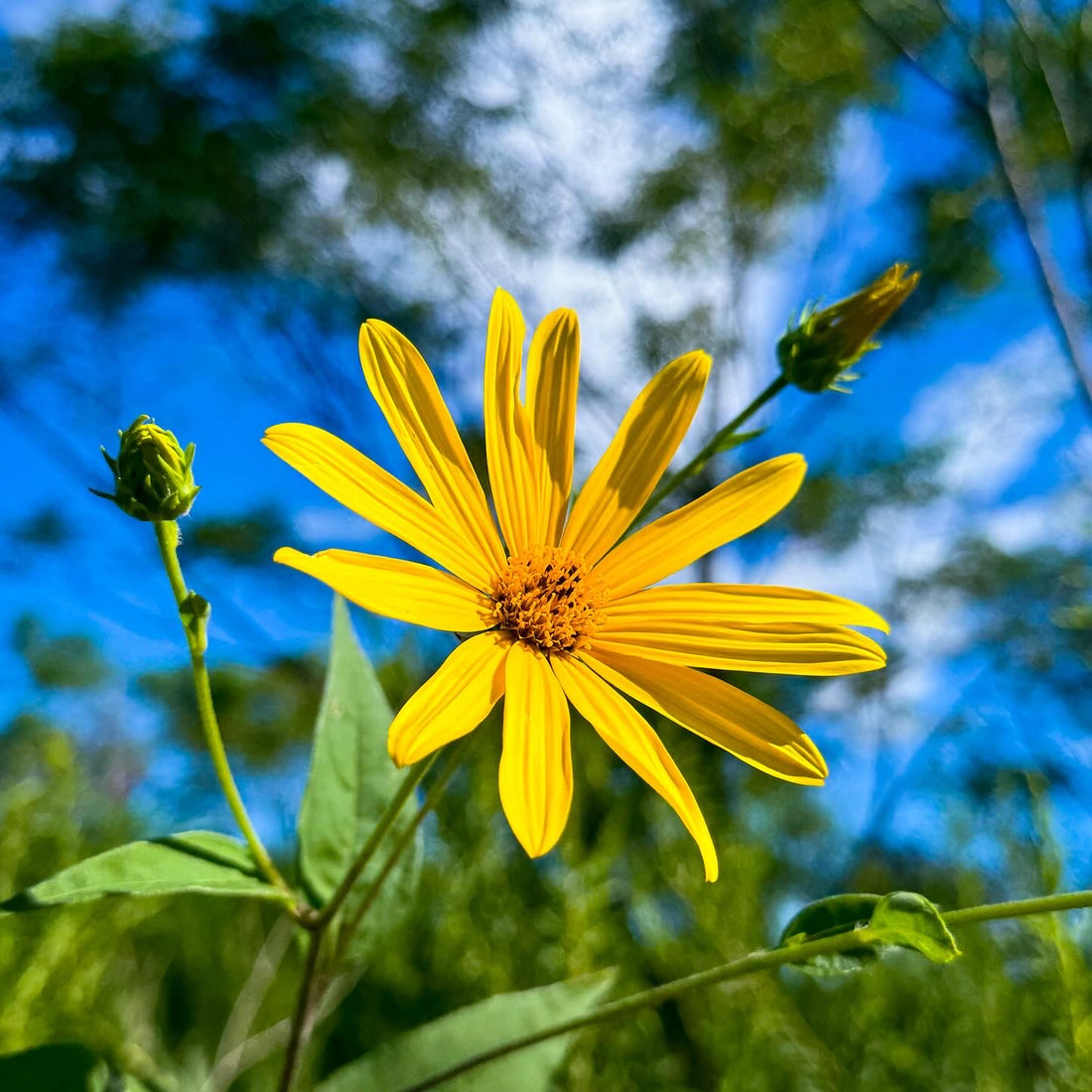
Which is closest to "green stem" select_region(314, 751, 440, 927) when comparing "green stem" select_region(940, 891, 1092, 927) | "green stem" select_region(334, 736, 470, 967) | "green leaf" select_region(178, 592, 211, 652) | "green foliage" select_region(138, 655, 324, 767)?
"green stem" select_region(334, 736, 470, 967)

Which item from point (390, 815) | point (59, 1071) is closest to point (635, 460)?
point (390, 815)

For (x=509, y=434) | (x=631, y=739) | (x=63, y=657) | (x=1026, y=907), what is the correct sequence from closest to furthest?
(x=1026, y=907), (x=631, y=739), (x=509, y=434), (x=63, y=657)

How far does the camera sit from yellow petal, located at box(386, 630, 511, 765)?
1.13ft

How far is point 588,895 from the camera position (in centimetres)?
68

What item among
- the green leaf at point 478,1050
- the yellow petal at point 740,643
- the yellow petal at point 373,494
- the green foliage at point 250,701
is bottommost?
the green leaf at point 478,1050

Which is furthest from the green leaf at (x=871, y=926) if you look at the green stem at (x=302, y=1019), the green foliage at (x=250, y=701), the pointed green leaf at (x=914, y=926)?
the green foliage at (x=250, y=701)

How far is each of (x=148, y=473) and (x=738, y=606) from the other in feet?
1.10

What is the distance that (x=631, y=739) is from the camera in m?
0.46

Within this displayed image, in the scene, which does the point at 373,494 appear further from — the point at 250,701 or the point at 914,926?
the point at 250,701

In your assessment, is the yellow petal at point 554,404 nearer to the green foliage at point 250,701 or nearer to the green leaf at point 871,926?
the green leaf at point 871,926

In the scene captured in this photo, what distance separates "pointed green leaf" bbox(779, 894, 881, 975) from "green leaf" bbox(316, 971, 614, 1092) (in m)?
0.19

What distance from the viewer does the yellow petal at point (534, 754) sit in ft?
1.20

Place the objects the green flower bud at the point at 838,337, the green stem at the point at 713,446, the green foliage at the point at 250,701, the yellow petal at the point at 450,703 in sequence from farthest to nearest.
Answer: the green foliage at the point at 250,701, the green flower bud at the point at 838,337, the green stem at the point at 713,446, the yellow petal at the point at 450,703

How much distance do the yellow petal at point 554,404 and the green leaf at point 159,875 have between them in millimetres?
274
